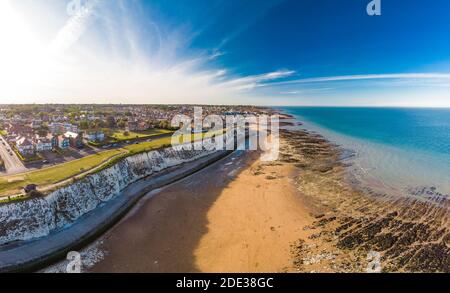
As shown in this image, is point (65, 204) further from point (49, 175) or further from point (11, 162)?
point (11, 162)

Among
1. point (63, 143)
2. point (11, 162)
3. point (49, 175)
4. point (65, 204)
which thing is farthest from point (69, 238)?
point (63, 143)

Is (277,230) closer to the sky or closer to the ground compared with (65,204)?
closer to the ground

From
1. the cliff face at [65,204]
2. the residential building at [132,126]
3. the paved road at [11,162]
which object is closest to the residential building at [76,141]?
→ the paved road at [11,162]

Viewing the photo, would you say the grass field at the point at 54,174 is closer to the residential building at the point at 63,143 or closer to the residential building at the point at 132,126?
the residential building at the point at 63,143

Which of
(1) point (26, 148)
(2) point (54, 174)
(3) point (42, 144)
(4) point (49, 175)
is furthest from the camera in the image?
(3) point (42, 144)

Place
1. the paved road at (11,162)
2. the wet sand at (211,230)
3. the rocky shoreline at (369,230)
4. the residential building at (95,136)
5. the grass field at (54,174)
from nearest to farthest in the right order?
the rocky shoreline at (369,230) < the wet sand at (211,230) < the grass field at (54,174) < the paved road at (11,162) < the residential building at (95,136)
